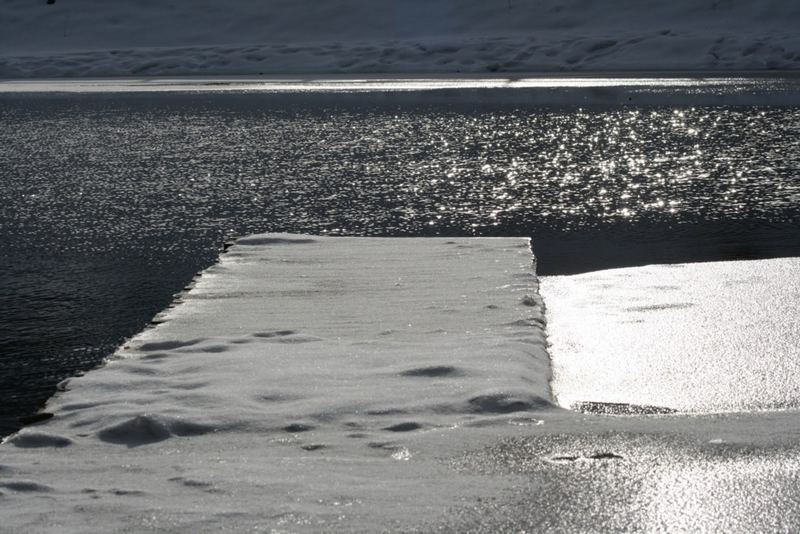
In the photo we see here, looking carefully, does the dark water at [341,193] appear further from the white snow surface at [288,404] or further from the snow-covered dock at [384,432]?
the snow-covered dock at [384,432]

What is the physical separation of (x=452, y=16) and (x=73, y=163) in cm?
2273

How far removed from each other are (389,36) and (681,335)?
87.0ft

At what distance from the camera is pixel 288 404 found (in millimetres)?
3908

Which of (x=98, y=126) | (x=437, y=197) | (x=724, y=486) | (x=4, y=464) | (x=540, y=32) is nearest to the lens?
(x=724, y=486)

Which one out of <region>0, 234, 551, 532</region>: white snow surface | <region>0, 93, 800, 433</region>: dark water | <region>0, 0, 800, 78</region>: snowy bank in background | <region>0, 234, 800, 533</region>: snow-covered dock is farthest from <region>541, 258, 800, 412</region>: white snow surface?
<region>0, 0, 800, 78</region>: snowy bank in background

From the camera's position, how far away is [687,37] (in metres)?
26.6

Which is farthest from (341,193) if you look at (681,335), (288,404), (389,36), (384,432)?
(389,36)

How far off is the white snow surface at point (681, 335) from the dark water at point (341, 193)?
31.5 inches

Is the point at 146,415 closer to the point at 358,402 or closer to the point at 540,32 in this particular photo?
the point at 358,402

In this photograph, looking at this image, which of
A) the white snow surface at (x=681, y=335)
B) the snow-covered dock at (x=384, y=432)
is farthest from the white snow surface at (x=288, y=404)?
the white snow surface at (x=681, y=335)

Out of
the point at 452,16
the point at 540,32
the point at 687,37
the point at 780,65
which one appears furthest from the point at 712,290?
the point at 452,16

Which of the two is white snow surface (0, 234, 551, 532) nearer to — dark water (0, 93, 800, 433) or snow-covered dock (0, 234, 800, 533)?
snow-covered dock (0, 234, 800, 533)

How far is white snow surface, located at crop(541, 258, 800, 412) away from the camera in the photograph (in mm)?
4176

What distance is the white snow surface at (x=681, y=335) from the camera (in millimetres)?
4176
